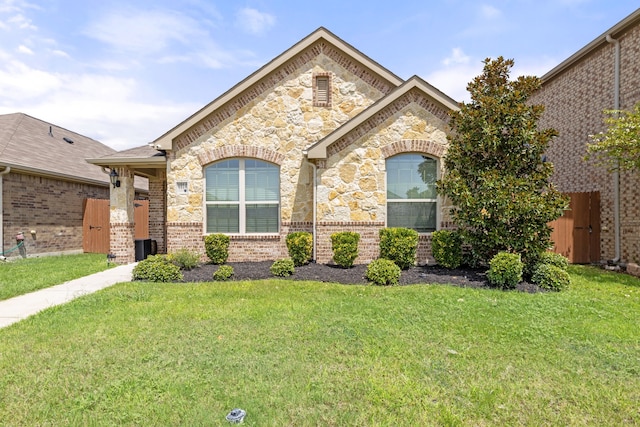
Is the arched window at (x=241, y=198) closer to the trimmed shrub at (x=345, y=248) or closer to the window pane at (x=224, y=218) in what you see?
the window pane at (x=224, y=218)

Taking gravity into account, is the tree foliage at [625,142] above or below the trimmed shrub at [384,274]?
above

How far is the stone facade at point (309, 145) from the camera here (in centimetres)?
963

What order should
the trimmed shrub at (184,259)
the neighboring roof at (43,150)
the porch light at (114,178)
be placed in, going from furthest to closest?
the neighboring roof at (43,150) → the porch light at (114,178) → the trimmed shrub at (184,259)

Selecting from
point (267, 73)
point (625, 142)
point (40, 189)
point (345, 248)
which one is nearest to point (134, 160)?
point (267, 73)

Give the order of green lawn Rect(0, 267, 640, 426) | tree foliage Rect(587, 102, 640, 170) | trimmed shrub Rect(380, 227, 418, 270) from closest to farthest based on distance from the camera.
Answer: green lawn Rect(0, 267, 640, 426), tree foliage Rect(587, 102, 640, 170), trimmed shrub Rect(380, 227, 418, 270)

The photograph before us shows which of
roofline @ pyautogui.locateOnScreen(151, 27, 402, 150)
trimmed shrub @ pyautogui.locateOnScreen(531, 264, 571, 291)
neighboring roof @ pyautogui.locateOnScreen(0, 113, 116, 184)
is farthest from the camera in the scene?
neighboring roof @ pyautogui.locateOnScreen(0, 113, 116, 184)

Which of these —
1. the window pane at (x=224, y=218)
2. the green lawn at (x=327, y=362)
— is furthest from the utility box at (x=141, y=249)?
the green lawn at (x=327, y=362)

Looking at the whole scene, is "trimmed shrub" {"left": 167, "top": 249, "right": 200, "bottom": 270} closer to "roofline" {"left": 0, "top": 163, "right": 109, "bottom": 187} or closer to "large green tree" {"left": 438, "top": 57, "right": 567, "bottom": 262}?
"large green tree" {"left": 438, "top": 57, "right": 567, "bottom": 262}

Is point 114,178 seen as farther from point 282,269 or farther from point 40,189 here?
point 282,269

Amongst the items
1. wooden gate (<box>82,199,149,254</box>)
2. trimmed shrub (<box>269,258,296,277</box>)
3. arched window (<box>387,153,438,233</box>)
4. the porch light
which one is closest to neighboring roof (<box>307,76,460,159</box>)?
arched window (<box>387,153,438,233</box>)

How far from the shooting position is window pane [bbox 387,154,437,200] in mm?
9859

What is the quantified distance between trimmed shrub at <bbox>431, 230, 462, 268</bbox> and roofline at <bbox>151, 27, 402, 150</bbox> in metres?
5.44

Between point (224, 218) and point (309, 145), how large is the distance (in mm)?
3506

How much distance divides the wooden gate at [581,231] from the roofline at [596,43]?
449 centimetres
